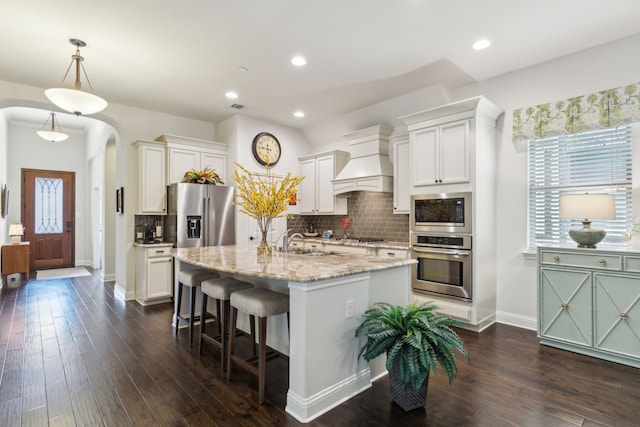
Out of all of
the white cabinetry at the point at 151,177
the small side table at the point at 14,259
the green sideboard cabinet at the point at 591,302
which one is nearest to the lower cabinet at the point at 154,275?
the white cabinetry at the point at 151,177

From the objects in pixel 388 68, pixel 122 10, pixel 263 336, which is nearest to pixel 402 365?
pixel 263 336

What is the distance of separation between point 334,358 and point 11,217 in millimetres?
8582

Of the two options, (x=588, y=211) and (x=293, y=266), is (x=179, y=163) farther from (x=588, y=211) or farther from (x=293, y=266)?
(x=588, y=211)

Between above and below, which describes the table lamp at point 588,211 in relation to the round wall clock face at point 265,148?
below

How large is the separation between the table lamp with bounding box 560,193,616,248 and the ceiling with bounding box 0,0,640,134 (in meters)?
1.52

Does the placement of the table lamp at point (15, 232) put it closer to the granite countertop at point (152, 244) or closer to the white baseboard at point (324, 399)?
the granite countertop at point (152, 244)

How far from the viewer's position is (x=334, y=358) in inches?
88.2

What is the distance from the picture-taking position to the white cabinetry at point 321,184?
5801mm

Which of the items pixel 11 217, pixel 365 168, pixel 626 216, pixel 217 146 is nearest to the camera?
pixel 626 216

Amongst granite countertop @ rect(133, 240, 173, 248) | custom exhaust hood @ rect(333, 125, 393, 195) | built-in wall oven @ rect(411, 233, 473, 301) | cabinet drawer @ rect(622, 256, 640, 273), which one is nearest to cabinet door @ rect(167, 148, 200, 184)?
granite countertop @ rect(133, 240, 173, 248)

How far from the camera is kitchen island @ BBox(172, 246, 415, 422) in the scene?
209 cm

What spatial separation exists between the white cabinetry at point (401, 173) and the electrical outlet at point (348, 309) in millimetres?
2594

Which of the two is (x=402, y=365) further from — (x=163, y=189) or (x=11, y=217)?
(x=11, y=217)

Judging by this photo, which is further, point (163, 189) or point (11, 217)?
point (11, 217)
